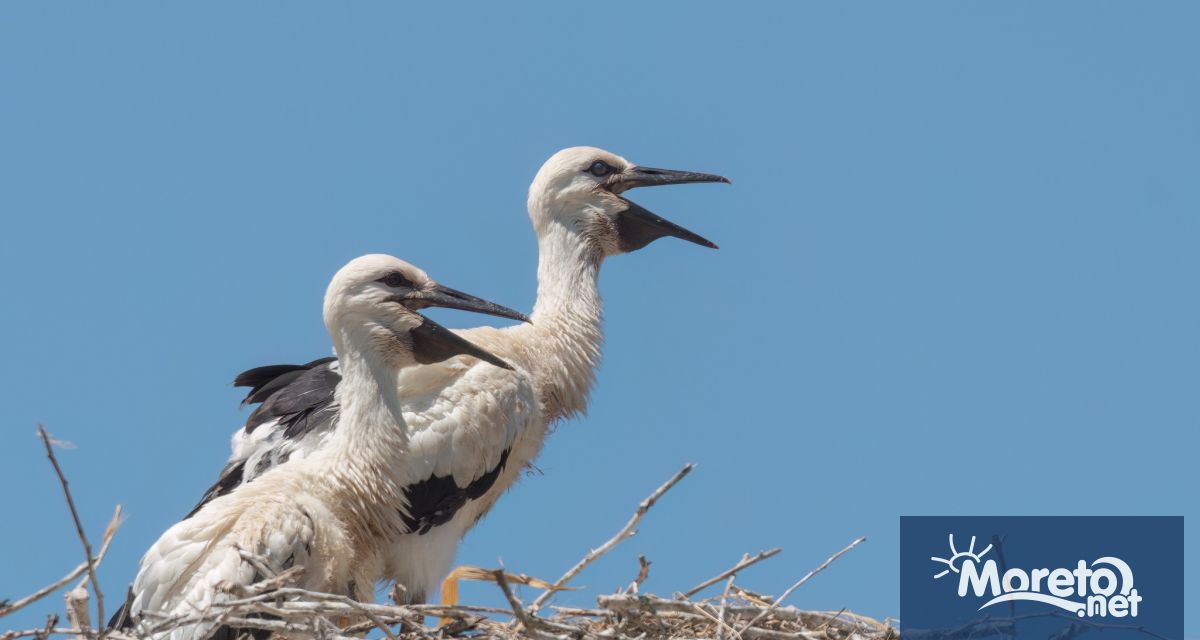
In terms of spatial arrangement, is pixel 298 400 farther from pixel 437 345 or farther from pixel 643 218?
pixel 643 218

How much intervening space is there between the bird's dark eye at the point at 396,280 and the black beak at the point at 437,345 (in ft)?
0.44

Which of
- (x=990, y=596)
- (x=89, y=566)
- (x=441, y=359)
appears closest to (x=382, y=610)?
(x=89, y=566)

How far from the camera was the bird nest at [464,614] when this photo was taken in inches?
216

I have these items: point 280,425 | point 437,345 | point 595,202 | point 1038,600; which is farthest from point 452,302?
point 1038,600

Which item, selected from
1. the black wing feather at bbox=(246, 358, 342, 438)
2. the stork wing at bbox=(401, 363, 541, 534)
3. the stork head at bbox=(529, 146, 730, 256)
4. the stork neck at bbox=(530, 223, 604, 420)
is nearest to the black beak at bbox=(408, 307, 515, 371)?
the stork wing at bbox=(401, 363, 541, 534)

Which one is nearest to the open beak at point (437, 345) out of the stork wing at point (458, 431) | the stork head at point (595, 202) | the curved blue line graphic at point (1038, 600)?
the stork wing at point (458, 431)

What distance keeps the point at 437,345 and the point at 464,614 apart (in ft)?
5.74

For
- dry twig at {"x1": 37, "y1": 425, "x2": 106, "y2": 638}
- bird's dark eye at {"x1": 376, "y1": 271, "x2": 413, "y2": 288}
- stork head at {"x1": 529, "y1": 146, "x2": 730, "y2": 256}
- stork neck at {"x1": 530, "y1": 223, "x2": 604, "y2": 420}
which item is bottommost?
dry twig at {"x1": 37, "y1": 425, "x2": 106, "y2": 638}

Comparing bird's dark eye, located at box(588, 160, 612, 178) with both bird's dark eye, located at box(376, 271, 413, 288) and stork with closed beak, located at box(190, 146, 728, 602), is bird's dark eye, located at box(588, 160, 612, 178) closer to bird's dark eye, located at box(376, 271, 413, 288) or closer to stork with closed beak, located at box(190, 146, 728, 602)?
stork with closed beak, located at box(190, 146, 728, 602)

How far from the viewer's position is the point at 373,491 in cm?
697

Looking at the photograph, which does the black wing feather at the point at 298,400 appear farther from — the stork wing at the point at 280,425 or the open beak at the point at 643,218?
the open beak at the point at 643,218

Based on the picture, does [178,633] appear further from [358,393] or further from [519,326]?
[519,326]

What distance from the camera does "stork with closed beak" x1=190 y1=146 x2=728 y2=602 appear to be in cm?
745

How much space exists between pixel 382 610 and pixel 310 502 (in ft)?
3.62
